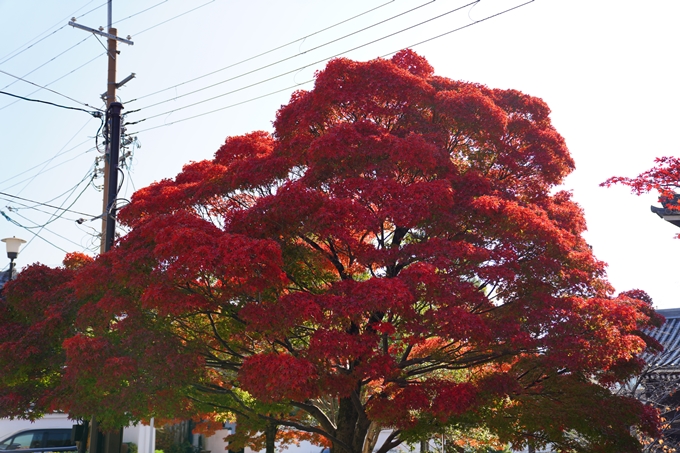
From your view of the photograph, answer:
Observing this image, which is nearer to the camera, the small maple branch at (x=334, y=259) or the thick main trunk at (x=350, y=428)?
the small maple branch at (x=334, y=259)

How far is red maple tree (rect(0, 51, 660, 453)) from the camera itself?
1001cm

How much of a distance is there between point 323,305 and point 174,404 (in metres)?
3.80

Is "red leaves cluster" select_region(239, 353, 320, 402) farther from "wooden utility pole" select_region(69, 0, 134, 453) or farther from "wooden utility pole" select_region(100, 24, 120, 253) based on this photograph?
"wooden utility pole" select_region(100, 24, 120, 253)

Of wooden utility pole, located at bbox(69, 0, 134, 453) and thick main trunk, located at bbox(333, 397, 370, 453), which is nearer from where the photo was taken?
thick main trunk, located at bbox(333, 397, 370, 453)

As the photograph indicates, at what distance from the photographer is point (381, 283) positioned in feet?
31.6

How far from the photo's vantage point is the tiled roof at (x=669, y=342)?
53.6 feet

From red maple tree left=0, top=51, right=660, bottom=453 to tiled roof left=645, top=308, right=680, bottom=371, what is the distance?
194 inches

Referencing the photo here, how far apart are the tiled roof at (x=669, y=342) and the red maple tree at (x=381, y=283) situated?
194 inches

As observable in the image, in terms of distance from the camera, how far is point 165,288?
34.7 ft

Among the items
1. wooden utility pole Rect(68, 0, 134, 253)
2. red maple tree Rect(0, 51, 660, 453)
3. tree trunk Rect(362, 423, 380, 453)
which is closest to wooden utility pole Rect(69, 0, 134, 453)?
wooden utility pole Rect(68, 0, 134, 253)

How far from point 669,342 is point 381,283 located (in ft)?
40.1

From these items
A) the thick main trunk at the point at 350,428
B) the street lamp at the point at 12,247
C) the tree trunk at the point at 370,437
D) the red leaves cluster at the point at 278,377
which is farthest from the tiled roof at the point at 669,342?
the street lamp at the point at 12,247

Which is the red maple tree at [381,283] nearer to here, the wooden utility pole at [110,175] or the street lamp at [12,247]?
the wooden utility pole at [110,175]

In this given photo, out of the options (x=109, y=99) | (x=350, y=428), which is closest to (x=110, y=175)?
(x=109, y=99)
